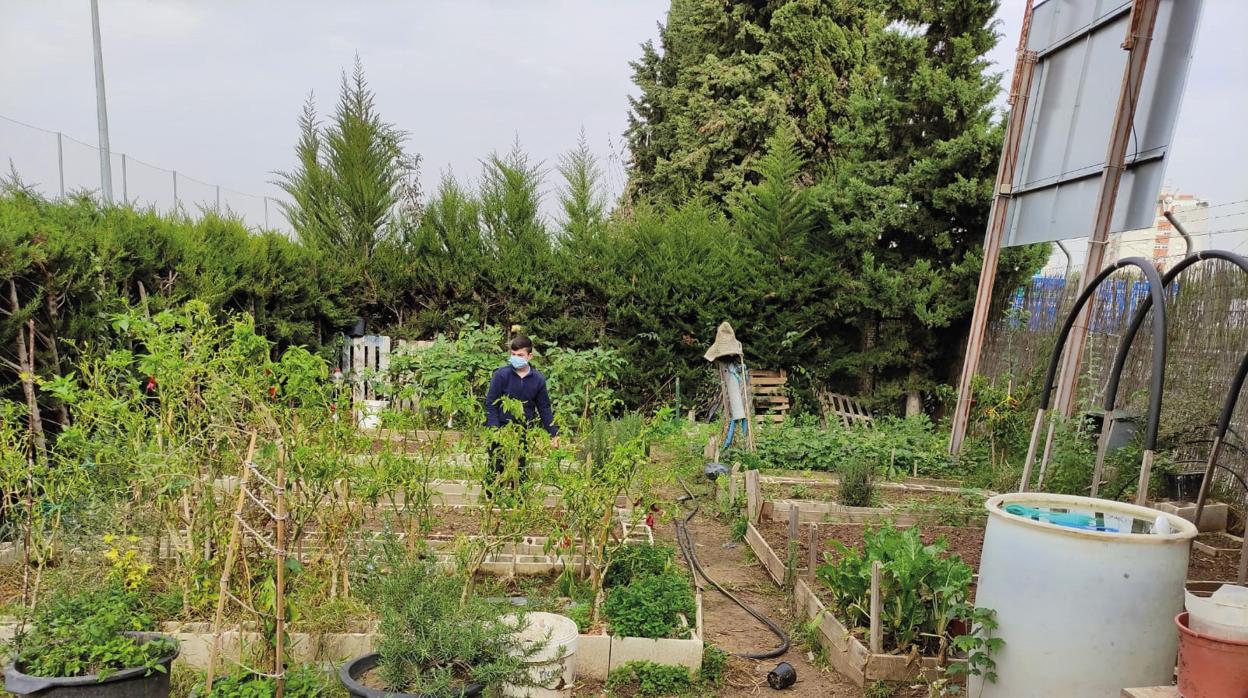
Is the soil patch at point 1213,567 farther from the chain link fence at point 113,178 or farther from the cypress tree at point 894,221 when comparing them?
the chain link fence at point 113,178

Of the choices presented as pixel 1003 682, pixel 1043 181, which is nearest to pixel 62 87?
pixel 1043 181

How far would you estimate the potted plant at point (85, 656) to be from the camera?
2750 mm

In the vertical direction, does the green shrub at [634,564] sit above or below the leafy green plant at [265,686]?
above

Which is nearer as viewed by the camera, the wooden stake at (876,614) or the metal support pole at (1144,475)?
the metal support pole at (1144,475)

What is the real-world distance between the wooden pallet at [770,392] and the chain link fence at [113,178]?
6516mm

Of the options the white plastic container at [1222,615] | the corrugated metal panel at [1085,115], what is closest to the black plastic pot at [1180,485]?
the corrugated metal panel at [1085,115]

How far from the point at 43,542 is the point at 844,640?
3.97m

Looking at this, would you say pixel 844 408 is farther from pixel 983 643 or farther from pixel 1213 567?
pixel 983 643

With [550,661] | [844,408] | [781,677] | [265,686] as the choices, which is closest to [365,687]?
[265,686]

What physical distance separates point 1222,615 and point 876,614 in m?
1.42

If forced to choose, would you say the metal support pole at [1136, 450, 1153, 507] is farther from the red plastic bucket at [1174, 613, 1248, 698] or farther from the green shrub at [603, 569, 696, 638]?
the green shrub at [603, 569, 696, 638]

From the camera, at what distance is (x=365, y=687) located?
2.80 metres

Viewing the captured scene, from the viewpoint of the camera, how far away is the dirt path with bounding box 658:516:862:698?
12.2 ft

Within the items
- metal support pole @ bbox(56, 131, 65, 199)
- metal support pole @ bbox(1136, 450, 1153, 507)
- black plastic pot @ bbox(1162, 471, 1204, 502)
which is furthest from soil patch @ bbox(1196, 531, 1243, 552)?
metal support pole @ bbox(56, 131, 65, 199)
